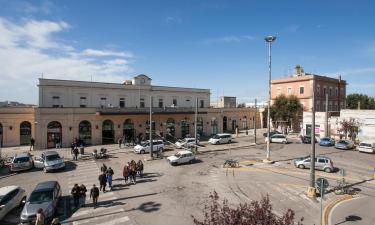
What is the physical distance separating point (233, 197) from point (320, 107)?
48829 millimetres

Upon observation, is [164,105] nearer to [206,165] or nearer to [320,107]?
[206,165]

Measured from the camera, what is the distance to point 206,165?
2920 centimetres

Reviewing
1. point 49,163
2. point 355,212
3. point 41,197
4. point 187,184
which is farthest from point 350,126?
point 41,197

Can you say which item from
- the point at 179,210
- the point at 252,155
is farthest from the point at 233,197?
the point at 252,155

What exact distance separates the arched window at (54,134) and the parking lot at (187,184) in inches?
98.2

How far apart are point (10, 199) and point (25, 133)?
25747 mm

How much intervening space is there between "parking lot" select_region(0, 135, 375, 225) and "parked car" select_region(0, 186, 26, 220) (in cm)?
50

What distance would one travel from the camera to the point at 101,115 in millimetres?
40625

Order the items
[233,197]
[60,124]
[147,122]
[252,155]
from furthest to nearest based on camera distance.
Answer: [147,122], [60,124], [252,155], [233,197]

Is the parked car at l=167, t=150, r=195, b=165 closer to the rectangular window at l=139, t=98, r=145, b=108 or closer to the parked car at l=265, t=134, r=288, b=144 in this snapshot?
the rectangular window at l=139, t=98, r=145, b=108

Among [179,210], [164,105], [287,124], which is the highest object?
[164,105]

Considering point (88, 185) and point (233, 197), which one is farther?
point (88, 185)

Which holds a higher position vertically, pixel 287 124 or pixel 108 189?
pixel 287 124

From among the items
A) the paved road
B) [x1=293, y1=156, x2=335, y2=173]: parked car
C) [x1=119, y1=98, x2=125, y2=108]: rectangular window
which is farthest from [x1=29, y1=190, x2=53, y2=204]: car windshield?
[x1=119, y1=98, x2=125, y2=108]: rectangular window
